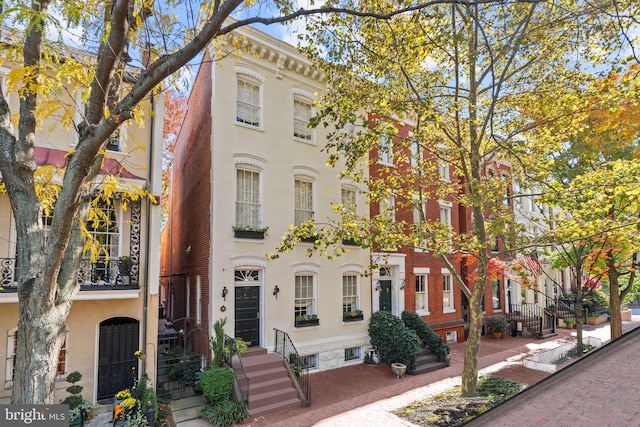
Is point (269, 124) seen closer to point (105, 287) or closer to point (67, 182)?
point (105, 287)

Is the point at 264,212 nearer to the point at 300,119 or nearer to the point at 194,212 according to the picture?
the point at 194,212

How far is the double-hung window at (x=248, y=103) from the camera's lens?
1209cm

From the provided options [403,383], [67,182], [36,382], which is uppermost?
[67,182]

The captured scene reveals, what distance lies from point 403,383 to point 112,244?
9554 mm

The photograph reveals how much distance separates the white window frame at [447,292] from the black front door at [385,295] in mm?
3725

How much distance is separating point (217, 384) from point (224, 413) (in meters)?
0.68

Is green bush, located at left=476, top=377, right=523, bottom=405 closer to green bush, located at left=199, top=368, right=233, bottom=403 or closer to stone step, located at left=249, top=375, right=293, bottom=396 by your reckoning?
stone step, located at left=249, top=375, right=293, bottom=396

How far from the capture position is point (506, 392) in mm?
9523

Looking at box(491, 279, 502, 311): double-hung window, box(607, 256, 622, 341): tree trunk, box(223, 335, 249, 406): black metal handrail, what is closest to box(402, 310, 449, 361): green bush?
box(607, 256, 622, 341): tree trunk

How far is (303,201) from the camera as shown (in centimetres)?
1315

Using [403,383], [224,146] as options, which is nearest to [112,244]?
[224,146]

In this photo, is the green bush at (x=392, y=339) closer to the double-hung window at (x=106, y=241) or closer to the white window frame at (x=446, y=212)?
the white window frame at (x=446, y=212)

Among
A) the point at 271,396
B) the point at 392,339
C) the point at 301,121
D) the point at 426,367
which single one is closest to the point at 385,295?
the point at 392,339
